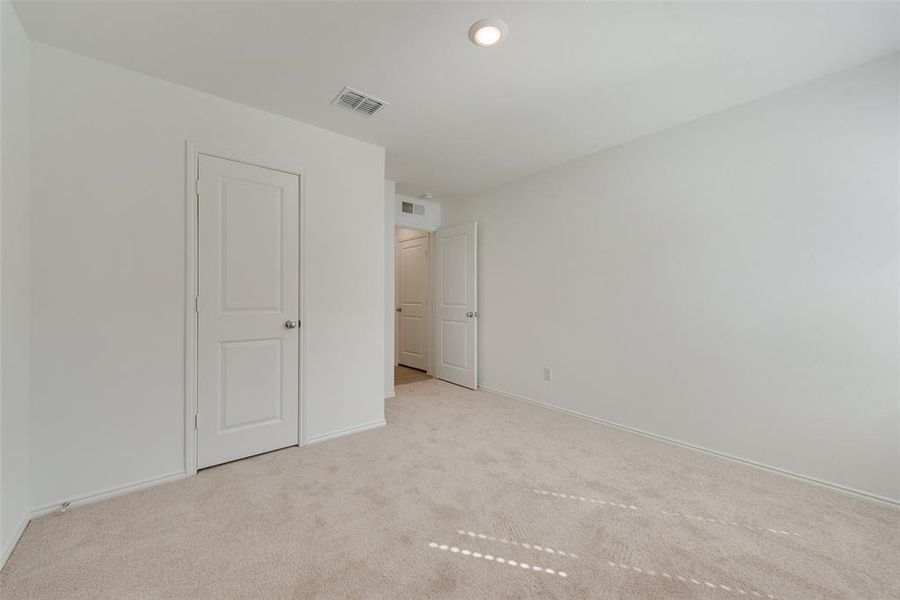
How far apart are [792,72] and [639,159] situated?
3.35 feet

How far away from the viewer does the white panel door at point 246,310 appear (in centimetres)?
237

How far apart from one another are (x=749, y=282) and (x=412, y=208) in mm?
3631

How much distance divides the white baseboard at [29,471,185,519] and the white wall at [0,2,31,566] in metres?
0.08

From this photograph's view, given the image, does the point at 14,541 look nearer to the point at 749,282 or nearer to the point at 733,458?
the point at 733,458

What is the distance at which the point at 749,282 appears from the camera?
8.18 ft

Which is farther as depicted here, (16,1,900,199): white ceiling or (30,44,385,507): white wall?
(30,44,385,507): white wall

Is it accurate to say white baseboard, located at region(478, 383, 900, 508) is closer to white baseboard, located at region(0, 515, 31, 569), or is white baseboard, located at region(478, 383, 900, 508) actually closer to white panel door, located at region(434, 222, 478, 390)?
white panel door, located at region(434, 222, 478, 390)

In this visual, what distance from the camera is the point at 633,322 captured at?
3111 millimetres

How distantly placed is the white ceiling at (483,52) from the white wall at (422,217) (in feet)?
6.16

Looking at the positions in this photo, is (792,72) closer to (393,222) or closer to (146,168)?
(393,222)

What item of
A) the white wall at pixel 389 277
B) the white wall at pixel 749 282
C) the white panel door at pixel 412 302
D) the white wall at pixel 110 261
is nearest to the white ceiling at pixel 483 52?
the white wall at pixel 110 261

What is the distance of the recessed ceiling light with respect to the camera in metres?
1.75

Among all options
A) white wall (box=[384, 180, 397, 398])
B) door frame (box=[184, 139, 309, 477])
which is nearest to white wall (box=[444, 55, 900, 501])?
white wall (box=[384, 180, 397, 398])

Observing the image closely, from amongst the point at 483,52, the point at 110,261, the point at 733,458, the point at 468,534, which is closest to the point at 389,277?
the point at 110,261
